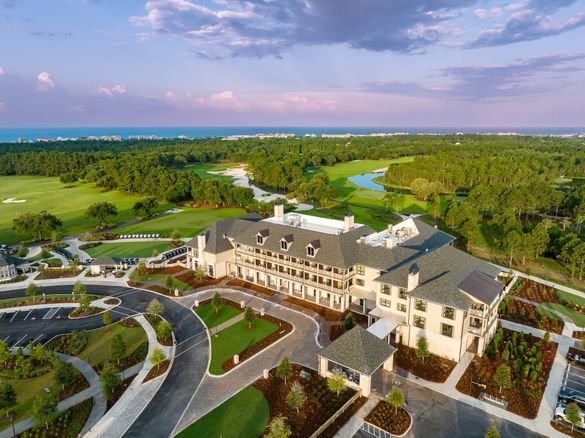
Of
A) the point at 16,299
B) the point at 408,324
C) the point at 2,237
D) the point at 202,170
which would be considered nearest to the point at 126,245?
the point at 16,299

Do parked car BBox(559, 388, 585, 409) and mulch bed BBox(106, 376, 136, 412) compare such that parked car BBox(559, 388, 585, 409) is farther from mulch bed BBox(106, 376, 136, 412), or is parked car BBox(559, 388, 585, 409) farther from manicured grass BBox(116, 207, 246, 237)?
manicured grass BBox(116, 207, 246, 237)

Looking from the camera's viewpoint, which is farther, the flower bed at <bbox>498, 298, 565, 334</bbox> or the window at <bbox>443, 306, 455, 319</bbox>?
the flower bed at <bbox>498, 298, 565, 334</bbox>

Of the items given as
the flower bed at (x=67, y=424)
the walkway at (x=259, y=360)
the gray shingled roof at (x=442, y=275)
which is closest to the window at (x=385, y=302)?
the gray shingled roof at (x=442, y=275)

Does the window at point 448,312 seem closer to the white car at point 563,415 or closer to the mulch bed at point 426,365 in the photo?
the mulch bed at point 426,365

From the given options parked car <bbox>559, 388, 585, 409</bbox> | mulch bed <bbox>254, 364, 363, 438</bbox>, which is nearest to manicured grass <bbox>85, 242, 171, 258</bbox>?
mulch bed <bbox>254, 364, 363, 438</bbox>

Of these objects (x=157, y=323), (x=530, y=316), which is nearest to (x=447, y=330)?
(x=530, y=316)

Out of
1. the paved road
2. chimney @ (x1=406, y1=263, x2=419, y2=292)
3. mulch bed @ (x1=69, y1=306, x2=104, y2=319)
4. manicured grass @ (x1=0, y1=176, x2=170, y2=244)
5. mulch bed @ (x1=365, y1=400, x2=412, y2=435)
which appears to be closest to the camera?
the paved road

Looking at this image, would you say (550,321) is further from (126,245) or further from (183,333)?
(126,245)
